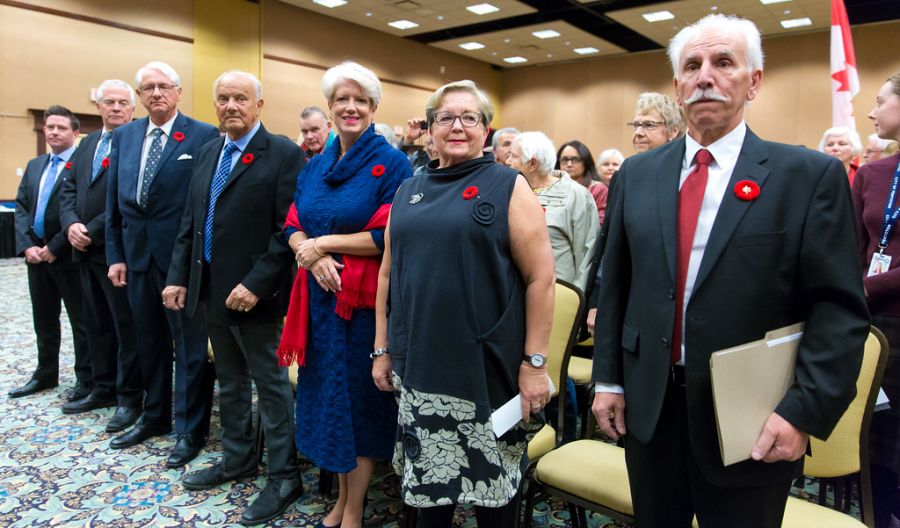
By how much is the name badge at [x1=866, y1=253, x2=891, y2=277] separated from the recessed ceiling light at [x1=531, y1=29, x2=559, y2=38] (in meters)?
12.3

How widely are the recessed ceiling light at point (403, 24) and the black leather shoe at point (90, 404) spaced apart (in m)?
11.3

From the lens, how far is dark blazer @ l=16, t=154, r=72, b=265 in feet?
12.2

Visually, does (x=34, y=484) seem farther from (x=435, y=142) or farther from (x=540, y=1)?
(x=540, y=1)

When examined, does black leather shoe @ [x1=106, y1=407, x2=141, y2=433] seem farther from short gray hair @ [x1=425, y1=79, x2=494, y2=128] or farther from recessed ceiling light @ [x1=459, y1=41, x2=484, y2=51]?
recessed ceiling light @ [x1=459, y1=41, x2=484, y2=51]

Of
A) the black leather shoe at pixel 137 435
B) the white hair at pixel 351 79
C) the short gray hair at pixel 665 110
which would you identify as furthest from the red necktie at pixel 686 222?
the black leather shoe at pixel 137 435

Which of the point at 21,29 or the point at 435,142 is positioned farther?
the point at 21,29

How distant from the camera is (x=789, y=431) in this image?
1.13 m

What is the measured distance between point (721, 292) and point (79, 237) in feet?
11.2

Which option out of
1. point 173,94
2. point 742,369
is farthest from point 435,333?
point 173,94

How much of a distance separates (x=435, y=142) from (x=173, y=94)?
75.1 inches

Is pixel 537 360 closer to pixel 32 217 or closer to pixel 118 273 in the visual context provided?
pixel 118 273

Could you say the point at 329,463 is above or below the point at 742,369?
below

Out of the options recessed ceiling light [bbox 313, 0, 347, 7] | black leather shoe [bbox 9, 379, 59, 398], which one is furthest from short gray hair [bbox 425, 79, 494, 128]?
recessed ceiling light [bbox 313, 0, 347, 7]

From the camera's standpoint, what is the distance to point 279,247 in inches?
95.3
